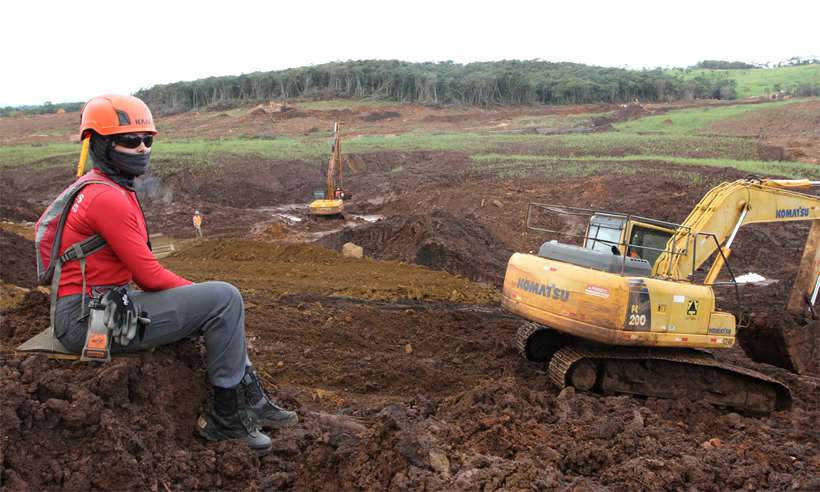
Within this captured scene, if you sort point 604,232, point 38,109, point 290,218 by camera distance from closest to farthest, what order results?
1. point 604,232
2. point 290,218
3. point 38,109

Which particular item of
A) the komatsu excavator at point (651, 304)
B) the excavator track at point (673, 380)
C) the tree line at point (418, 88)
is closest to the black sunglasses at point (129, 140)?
the komatsu excavator at point (651, 304)

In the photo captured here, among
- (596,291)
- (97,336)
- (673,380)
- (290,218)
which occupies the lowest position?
(290,218)

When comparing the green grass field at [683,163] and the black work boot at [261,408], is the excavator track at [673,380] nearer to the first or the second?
the black work boot at [261,408]

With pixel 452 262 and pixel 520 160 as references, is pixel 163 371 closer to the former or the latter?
pixel 452 262

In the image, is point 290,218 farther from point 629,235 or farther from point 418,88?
point 418,88

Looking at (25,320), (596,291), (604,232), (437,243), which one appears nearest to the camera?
(25,320)

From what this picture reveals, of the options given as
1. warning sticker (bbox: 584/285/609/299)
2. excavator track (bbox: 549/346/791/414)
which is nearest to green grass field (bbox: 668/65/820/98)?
excavator track (bbox: 549/346/791/414)

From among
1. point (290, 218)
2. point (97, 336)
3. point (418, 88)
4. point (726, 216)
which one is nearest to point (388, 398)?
point (97, 336)

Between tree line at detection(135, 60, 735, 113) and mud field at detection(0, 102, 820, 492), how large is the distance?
180 ft

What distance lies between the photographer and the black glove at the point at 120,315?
3475mm

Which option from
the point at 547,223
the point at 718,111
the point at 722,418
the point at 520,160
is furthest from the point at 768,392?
the point at 718,111

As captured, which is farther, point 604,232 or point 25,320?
point 604,232

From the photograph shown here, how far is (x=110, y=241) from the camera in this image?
3.51 m

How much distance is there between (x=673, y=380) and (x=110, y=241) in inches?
227
